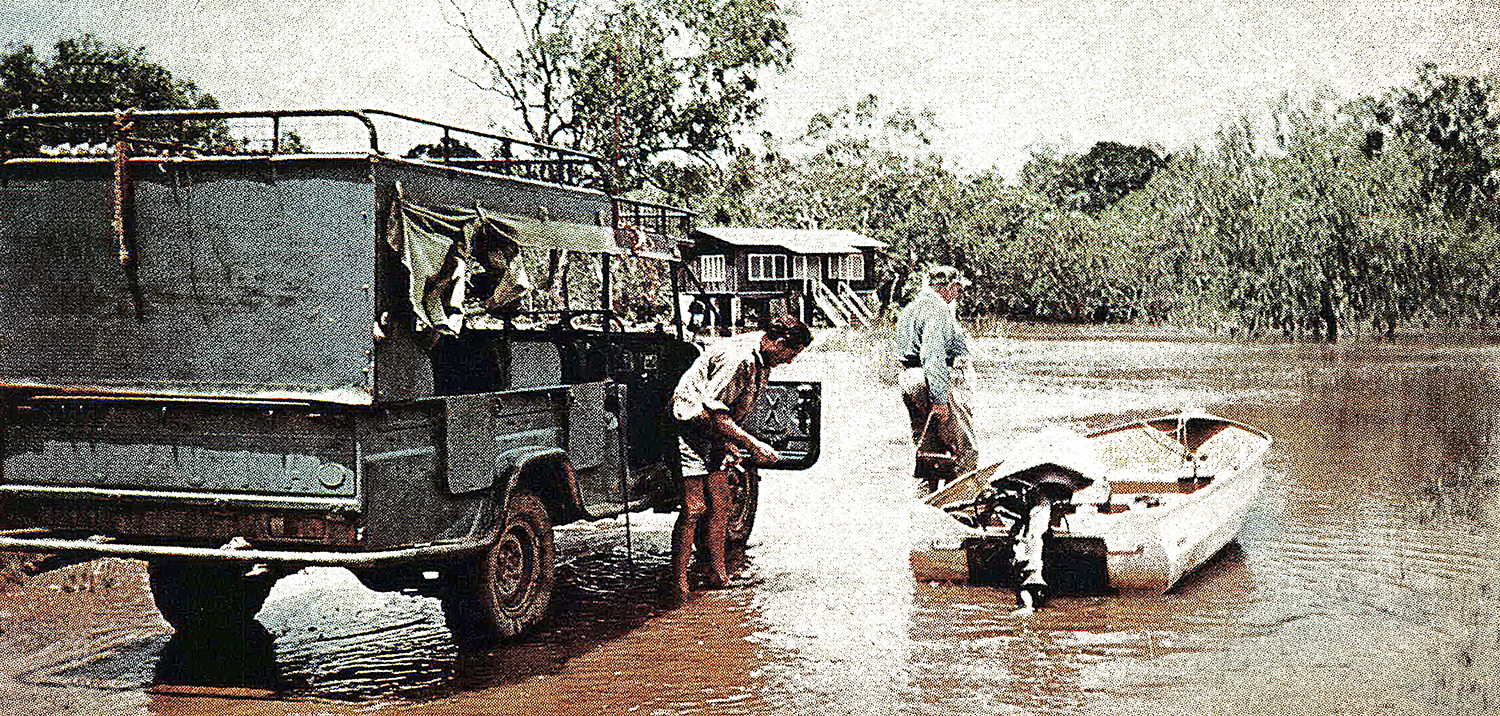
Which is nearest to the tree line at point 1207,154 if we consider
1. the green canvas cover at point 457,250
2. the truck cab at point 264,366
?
the green canvas cover at point 457,250

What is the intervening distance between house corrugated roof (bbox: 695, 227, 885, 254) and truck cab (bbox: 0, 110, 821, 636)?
45.3m

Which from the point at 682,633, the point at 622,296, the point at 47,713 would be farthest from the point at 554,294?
the point at 47,713

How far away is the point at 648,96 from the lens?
28062 mm

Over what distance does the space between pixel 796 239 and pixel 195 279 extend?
2031 inches

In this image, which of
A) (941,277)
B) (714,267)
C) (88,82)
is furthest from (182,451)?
(714,267)

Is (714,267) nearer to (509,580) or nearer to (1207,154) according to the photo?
(1207,154)

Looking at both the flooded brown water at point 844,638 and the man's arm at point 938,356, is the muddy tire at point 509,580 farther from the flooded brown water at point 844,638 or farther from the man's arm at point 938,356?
the man's arm at point 938,356

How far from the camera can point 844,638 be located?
290 inches

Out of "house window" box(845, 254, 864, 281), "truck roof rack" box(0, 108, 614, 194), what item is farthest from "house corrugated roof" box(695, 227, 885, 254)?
"truck roof rack" box(0, 108, 614, 194)

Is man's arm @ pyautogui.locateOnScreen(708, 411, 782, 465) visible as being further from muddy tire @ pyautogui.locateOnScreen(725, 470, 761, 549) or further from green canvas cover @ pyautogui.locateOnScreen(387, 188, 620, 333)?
muddy tire @ pyautogui.locateOnScreen(725, 470, 761, 549)

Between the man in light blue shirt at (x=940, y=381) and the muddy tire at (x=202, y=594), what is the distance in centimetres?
486

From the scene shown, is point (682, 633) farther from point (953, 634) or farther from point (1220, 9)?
point (1220, 9)

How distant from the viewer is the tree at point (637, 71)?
91.9 feet

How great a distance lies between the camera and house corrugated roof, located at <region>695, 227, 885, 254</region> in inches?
2160
